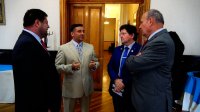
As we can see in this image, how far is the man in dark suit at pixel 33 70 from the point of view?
155 centimetres

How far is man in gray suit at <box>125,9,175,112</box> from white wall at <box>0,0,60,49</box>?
9.60 ft

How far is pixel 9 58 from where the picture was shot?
4.26 metres

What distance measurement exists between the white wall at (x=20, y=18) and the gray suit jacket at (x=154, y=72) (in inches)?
116

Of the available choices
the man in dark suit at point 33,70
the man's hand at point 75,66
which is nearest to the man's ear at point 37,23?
the man in dark suit at point 33,70

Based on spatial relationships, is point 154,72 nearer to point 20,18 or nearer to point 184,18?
point 184,18

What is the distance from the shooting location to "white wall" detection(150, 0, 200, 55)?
12.8 feet

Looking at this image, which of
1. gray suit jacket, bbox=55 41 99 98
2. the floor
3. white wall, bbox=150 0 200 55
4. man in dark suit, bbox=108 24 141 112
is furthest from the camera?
white wall, bbox=150 0 200 55

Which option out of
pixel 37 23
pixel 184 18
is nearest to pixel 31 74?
pixel 37 23

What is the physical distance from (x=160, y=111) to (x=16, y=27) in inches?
148

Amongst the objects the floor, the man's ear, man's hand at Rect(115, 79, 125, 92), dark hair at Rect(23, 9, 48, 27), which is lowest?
the floor

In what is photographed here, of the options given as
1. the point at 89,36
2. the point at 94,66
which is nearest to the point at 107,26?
the point at 89,36

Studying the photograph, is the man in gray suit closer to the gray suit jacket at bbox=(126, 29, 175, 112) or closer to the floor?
the gray suit jacket at bbox=(126, 29, 175, 112)

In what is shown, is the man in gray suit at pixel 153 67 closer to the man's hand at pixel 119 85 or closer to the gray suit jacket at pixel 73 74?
the man's hand at pixel 119 85

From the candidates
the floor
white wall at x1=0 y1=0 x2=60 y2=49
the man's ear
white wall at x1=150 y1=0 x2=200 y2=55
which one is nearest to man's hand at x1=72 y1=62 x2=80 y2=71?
the man's ear
